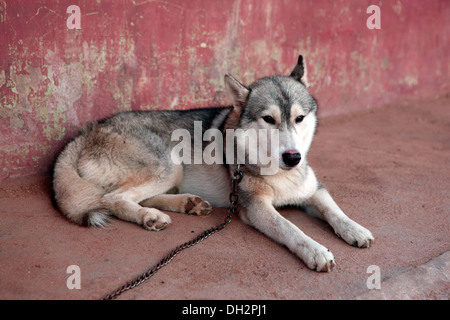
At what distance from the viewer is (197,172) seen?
4.30 meters

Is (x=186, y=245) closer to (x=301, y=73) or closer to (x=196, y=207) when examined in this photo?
(x=196, y=207)

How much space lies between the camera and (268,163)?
385cm

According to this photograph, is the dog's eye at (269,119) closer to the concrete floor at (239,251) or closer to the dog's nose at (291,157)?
the dog's nose at (291,157)

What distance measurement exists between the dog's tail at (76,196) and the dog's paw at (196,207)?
72 cm

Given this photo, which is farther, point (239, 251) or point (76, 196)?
point (76, 196)

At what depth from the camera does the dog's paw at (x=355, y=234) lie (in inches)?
136

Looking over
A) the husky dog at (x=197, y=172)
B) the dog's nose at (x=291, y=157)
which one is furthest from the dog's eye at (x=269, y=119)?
the dog's nose at (x=291, y=157)

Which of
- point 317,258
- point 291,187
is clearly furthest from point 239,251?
point 291,187

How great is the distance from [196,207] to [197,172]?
0.42 meters

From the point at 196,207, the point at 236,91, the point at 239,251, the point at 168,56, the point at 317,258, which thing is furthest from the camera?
the point at 168,56

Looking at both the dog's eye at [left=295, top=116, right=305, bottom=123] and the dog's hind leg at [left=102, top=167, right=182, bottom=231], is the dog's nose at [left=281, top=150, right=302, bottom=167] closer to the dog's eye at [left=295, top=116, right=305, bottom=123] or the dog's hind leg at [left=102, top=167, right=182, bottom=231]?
the dog's eye at [left=295, top=116, right=305, bottom=123]

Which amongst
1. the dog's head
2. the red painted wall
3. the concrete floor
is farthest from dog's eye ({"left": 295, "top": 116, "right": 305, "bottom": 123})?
the red painted wall

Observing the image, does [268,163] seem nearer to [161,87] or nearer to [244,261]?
[244,261]

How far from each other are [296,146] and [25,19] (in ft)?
9.24
